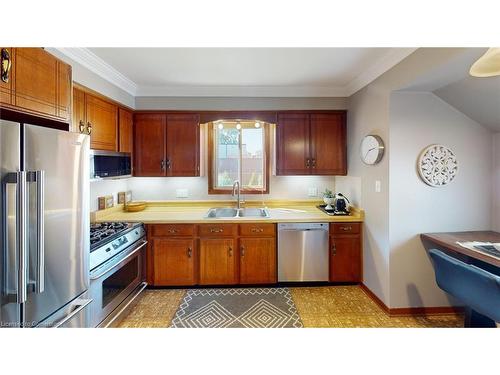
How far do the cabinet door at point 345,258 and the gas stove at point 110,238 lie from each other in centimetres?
216

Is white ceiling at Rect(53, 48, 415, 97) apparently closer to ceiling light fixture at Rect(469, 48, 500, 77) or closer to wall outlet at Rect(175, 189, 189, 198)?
ceiling light fixture at Rect(469, 48, 500, 77)

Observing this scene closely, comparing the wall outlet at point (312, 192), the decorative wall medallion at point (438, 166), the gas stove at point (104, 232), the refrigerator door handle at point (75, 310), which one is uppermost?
the decorative wall medallion at point (438, 166)

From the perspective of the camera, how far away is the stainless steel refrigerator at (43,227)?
40.8 inches

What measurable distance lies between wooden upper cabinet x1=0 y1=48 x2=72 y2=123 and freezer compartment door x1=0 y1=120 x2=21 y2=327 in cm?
23

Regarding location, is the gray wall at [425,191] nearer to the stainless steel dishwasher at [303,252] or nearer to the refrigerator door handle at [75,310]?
the stainless steel dishwasher at [303,252]

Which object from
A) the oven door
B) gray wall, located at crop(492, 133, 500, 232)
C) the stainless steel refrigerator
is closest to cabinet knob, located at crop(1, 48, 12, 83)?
the stainless steel refrigerator

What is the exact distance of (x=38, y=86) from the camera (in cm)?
134

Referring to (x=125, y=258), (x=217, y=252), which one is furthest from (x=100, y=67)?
(x=217, y=252)

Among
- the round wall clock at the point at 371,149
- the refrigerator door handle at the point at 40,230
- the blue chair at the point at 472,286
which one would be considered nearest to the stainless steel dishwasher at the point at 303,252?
the round wall clock at the point at 371,149

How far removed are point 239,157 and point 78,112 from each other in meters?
1.97

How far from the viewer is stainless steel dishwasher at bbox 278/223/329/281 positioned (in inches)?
113

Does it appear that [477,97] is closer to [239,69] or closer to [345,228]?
[345,228]
